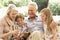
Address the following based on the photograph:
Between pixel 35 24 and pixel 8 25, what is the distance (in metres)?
0.36

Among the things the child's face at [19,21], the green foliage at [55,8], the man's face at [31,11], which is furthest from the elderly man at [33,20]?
the green foliage at [55,8]

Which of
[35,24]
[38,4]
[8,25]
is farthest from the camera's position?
[38,4]

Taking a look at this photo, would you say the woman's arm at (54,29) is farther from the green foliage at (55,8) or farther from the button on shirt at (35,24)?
the green foliage at (55,8)

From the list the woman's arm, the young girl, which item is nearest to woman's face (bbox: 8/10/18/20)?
the young girl

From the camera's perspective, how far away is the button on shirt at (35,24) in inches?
74.9

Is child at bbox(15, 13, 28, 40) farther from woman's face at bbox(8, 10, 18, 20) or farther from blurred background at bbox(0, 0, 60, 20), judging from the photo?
blurred background at bbox(0, 0, 60, 20)

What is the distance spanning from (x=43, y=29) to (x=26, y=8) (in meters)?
0.39

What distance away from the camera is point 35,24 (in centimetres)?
193

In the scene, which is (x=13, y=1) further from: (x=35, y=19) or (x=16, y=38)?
(x=16, y=38)

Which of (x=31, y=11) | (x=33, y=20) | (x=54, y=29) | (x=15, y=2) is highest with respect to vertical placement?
(x=15, y=2)

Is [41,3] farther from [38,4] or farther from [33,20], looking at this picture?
[33,20]

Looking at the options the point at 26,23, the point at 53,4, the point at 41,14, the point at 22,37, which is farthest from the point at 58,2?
the point at 22,37

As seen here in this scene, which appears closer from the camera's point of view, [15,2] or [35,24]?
[35,24]

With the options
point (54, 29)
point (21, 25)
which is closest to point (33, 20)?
point (21, 25)
